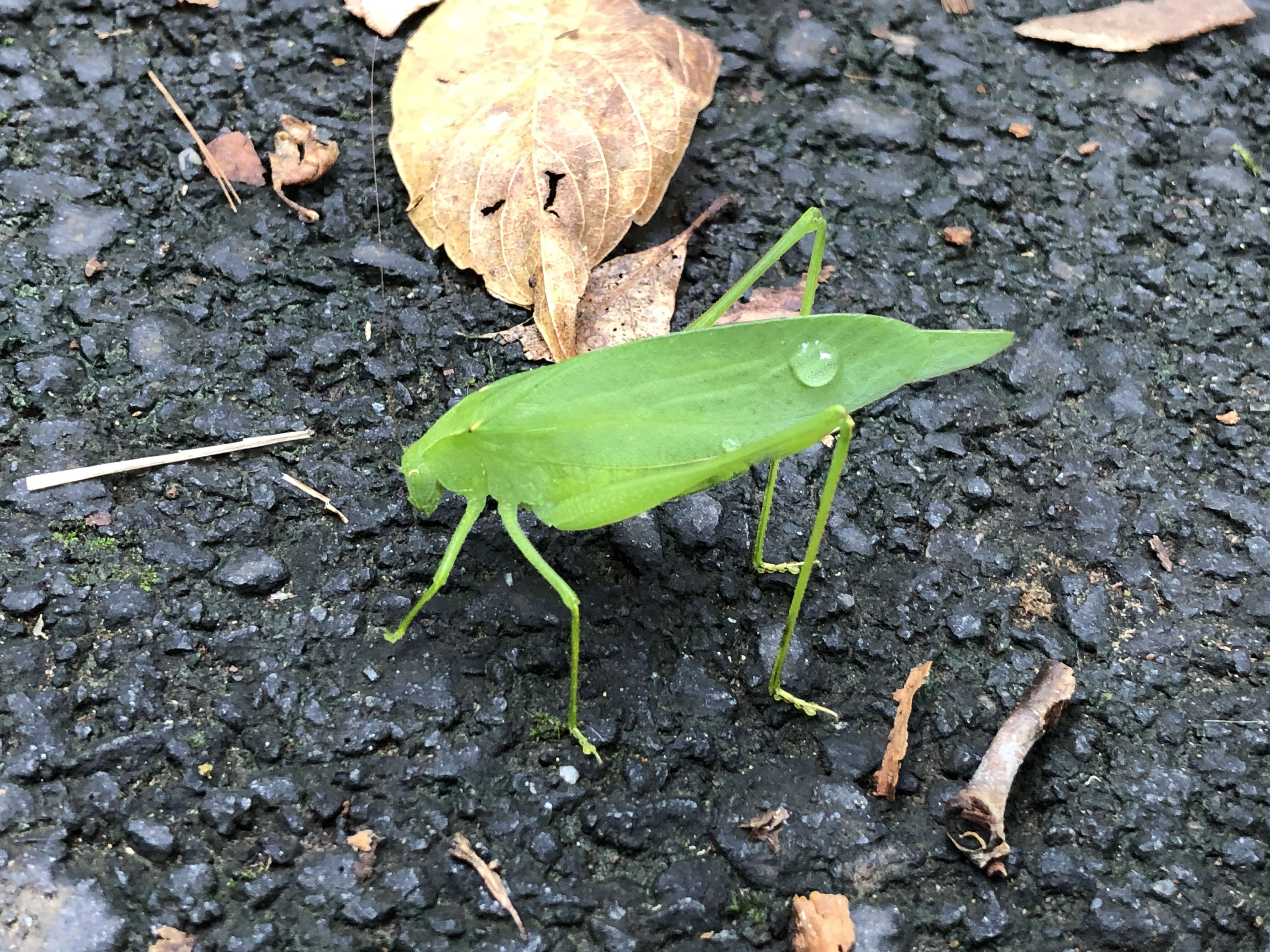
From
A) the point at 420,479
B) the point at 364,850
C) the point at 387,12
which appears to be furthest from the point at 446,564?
the point at 387,12

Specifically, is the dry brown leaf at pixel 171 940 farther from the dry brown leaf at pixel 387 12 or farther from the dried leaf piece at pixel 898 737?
the dry brown leaf at pixel 387 12

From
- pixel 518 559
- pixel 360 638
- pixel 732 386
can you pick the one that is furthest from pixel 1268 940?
pixel 360 638

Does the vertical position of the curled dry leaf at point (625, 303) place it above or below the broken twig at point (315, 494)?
above

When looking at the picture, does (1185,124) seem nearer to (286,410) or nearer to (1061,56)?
(1061,56)

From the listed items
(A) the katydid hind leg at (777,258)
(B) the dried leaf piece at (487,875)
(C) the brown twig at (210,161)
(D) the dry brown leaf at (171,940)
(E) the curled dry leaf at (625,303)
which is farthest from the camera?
(C) the brown twig at (210,161)

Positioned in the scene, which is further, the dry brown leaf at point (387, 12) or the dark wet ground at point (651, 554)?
the dry brown leaf at point (387, 12)

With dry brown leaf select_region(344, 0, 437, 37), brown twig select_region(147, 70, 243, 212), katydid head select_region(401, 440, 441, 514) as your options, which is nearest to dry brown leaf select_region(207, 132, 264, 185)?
brown twig select_region(147, 70, 243, 212)

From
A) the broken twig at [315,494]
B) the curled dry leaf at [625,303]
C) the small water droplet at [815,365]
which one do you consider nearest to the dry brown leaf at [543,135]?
the curled dry leaf at [625,303]

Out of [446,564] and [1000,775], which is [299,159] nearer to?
[446,564]
